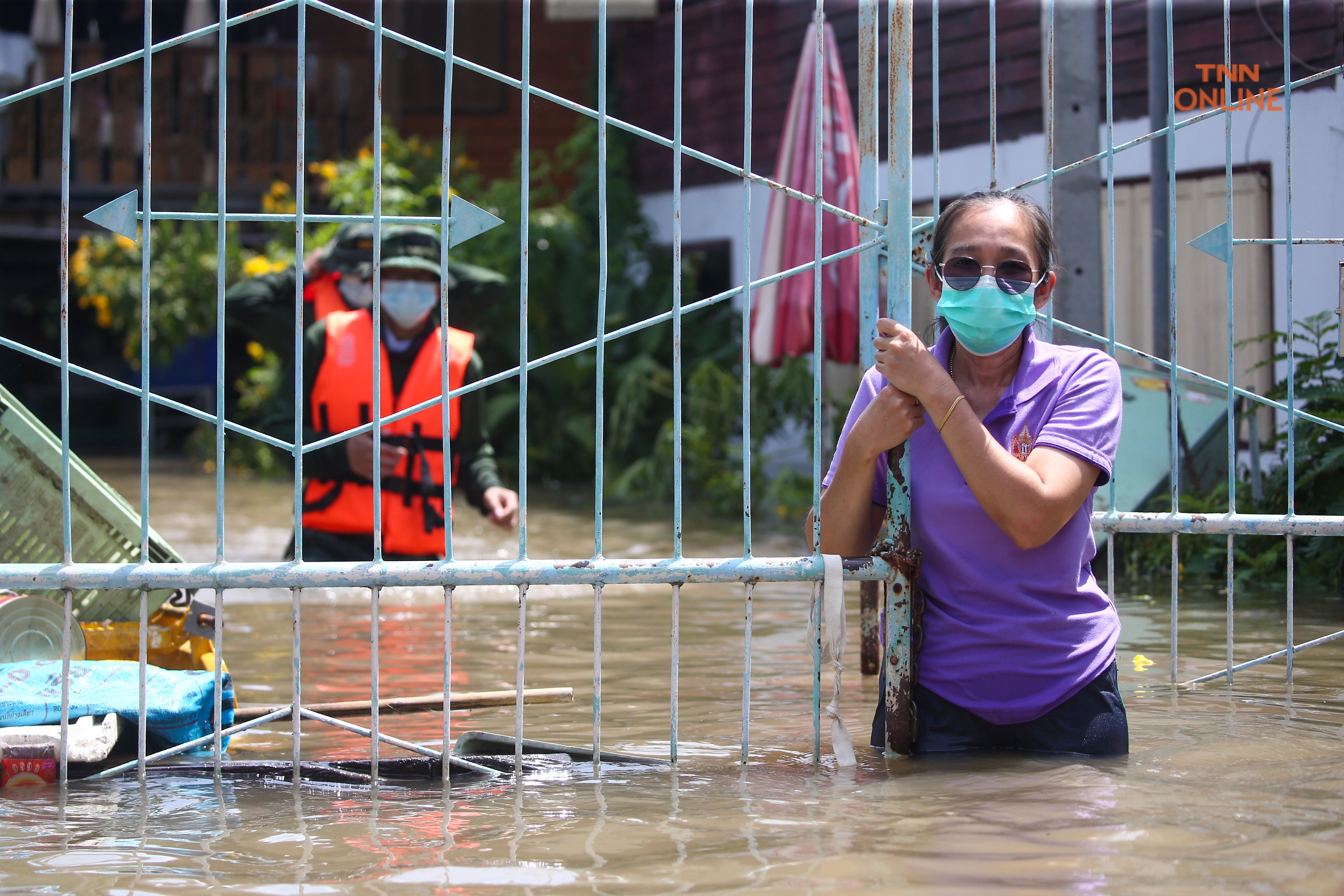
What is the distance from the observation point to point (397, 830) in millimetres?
2650

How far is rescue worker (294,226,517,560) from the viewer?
5.12 m

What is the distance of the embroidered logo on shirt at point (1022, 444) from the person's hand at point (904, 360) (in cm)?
24

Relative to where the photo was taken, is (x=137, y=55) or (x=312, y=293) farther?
(x=312, y=293)

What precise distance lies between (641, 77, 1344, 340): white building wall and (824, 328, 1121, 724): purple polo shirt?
6.69ft

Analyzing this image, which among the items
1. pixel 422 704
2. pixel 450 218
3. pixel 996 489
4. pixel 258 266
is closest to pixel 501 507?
pixel 422 704

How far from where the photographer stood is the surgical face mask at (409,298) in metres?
5.22

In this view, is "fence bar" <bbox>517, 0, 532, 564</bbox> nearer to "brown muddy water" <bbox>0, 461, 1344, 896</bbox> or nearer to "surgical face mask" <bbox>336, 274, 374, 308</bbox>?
"brown muddy water" <bbox>0, 461, 1344, 896</bbox>

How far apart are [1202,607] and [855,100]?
6.42 metres

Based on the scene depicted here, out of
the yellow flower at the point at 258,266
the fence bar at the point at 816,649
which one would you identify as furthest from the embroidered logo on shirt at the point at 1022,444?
the yellow flower at the point at 258,266

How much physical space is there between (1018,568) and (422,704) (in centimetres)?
162

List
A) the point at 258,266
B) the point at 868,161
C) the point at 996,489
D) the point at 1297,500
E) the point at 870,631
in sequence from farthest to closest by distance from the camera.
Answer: the point at 258,266 < the point at 1297,500 < the point at 870,631 < the point at 868,161 < the point at 996,489

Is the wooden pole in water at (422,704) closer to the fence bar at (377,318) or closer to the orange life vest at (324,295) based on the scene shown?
the fence bar at (377,318)

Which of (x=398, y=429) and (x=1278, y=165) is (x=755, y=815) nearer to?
(x=398, y=429)

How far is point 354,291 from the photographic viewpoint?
19.9 ft
